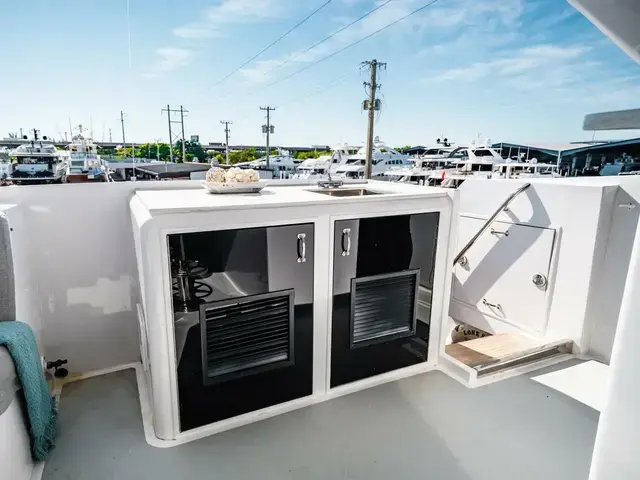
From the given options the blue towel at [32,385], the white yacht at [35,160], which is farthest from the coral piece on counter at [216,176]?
the white yacht at [35,160]

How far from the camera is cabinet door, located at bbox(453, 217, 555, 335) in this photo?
7.91 feet

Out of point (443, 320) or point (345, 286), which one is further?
point (443, 320)

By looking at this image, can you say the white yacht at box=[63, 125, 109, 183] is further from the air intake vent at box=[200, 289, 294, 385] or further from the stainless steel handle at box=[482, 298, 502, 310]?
the stainless steel handle at box=[482, 298, 502, 310]

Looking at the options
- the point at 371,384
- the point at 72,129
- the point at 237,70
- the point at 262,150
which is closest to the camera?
the point at 371,384

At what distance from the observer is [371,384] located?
1.89 meters

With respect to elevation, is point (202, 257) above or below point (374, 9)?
below

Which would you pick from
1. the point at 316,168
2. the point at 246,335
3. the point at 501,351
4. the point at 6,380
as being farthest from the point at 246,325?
the point at 316,168

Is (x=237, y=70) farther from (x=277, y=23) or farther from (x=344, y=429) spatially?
(x=344, y=429)

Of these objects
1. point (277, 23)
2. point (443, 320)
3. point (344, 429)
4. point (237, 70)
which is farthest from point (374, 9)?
point (344, 429)

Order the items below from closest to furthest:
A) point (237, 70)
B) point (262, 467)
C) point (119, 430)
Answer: point (262, 467) → point (119, 430) → point (237, 70)

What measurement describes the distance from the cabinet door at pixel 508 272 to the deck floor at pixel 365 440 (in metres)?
0.68

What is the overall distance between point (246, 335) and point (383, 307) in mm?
688

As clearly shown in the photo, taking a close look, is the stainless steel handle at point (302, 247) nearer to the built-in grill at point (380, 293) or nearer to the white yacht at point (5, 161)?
the built-in grill at point (380, 293)

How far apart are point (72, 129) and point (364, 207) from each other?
2869 mm
